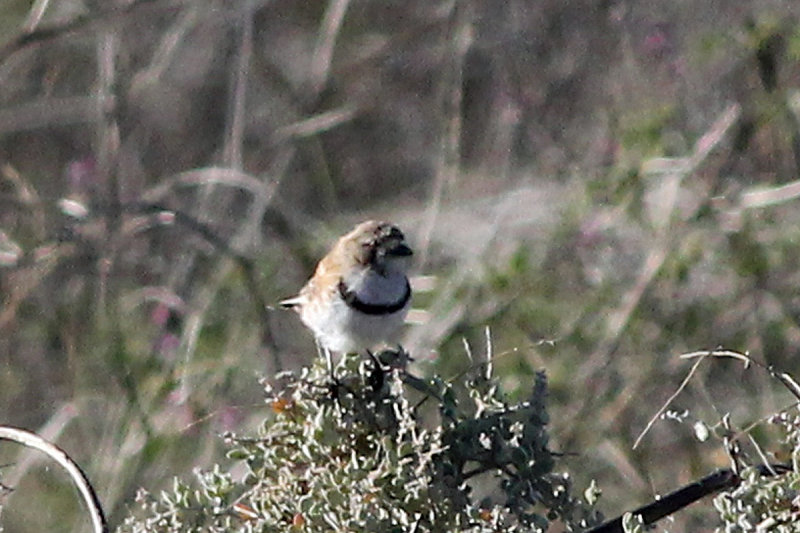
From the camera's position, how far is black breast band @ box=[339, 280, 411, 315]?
137 inches

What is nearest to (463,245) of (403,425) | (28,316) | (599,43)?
(599,43)

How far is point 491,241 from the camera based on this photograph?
5.94 metres

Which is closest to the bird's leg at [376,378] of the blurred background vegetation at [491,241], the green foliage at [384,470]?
the green foliage at [384,470]

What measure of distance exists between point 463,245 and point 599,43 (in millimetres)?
1425

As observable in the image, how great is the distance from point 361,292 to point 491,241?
2.41m

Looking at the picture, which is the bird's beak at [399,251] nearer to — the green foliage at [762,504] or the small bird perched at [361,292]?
the small bird perched at [361,292]

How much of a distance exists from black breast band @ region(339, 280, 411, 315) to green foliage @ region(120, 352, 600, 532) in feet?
5.09

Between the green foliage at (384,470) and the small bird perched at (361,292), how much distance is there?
1.42 m

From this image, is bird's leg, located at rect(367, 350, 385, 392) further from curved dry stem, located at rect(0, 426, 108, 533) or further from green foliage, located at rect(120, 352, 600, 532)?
curved dry stem, located at rect(0, 426, 108, 533)

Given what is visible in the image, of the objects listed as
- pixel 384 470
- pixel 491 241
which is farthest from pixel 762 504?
pixel 491 241

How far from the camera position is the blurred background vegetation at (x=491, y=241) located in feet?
17.5

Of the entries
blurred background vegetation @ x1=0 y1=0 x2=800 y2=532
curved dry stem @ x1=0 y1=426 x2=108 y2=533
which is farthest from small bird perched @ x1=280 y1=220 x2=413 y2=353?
curved dry stem @ x1=0 y1=426 x2=108 y2=533

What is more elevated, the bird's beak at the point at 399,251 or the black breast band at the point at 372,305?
the bird's beak at the point at 399,251

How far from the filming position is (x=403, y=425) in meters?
1.78
